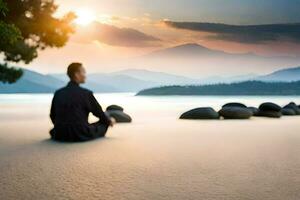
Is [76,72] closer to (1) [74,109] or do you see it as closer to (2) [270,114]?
(1) [74,109]

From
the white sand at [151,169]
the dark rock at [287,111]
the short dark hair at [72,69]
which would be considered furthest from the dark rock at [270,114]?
the short dark hair at [72,69]

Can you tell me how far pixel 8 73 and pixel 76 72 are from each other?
37.2ft

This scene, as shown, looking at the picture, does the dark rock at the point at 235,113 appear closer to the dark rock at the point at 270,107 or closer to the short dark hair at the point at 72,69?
the dark rock at the point at 270,107

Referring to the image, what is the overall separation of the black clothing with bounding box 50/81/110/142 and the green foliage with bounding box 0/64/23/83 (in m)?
11.0

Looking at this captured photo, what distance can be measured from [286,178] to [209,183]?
2.82 ft

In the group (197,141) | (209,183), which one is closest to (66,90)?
(197,141)

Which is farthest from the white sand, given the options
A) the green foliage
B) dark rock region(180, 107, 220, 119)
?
the green foliage

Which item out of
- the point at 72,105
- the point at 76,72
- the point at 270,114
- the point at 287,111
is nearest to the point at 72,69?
the point at 76,72

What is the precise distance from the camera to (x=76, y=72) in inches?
344

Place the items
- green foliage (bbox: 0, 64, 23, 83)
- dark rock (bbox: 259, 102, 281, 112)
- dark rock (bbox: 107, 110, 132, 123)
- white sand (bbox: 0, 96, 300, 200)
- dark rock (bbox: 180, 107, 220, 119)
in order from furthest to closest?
green foliage (bbox: 0, 64, 23, 83)
dark rock (bbox: 259, 102, 281, 112)
dark rock (bbox: 180, 107, 220, 119)
dark rock (bbox: 107, 110, 132, 123)
white sand (bbox: 0, 96, 300, 200)

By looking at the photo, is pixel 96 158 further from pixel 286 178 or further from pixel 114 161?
pixel 286 178

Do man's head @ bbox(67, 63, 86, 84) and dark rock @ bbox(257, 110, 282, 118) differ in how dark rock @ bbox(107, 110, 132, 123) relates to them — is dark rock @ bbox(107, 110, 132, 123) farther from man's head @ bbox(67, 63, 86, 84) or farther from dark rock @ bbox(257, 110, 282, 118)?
dark rock @ bbox(257, 110, 282, 118)

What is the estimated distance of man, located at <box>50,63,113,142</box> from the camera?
854 cm

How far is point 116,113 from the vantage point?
14648 millimetres
